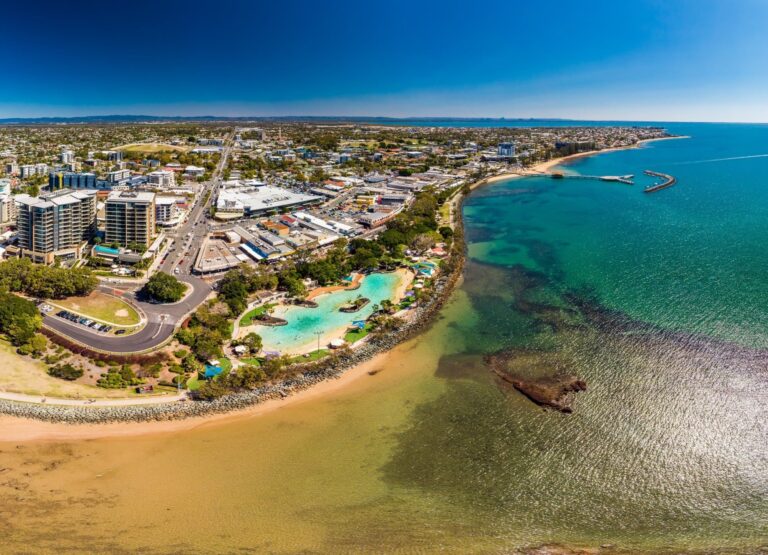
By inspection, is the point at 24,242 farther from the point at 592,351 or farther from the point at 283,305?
the point at 592,351

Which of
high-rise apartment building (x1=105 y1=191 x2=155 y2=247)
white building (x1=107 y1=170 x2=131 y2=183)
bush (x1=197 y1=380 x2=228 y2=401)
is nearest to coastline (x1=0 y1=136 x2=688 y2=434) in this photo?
bush (x1=197 y1=380 x2=228 y2=401)

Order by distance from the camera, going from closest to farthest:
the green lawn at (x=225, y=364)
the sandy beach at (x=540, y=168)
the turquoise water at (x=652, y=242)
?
the green lawn at (x=225, y=364) → the turquoise water at (x=652, y=242) → the sandy beach at (x=540, y=168)

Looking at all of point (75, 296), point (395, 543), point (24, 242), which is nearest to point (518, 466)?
point (395, 543)

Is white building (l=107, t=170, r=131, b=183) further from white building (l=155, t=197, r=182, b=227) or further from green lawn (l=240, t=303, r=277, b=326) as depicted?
green lawn (l=240, t=303, r=277, b=326)

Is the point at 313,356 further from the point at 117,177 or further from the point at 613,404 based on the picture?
the point at 117,177

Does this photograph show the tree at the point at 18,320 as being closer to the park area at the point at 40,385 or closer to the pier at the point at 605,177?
the park area at the point at 40,385

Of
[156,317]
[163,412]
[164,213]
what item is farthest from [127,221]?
[163,412]

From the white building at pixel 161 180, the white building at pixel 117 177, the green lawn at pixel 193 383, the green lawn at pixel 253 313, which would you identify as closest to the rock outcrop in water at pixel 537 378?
the green lawn at pixel 253 313

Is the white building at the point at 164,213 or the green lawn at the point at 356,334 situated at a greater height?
the white building at the point at 164,213
